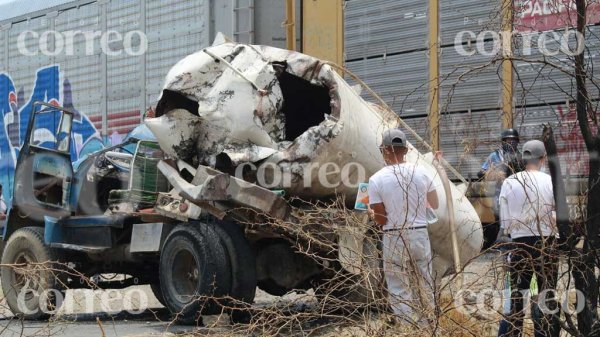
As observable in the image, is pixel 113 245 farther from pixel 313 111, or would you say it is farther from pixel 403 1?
pixel 403 1

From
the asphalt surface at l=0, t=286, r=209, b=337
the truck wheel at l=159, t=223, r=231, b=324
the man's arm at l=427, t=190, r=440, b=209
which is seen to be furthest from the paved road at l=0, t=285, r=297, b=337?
the man's arm at l=427, t=190, r=440, b=209

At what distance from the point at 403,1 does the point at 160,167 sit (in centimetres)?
546

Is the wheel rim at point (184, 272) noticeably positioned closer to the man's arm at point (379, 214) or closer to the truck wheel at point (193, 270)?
the truck wheel at point (193, 270)

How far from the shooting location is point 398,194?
7.40 meters

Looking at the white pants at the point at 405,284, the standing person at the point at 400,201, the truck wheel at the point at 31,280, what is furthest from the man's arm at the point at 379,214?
the truck wheel at the point at 31,280

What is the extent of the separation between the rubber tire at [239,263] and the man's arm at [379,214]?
194 centimetres

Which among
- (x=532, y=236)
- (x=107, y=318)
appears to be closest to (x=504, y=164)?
(x=532, y=236)

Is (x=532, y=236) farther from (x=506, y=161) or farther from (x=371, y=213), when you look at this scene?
(x=371, y=213)

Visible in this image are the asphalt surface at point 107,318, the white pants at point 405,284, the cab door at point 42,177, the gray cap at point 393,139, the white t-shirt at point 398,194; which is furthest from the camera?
the cab door at point 42,177

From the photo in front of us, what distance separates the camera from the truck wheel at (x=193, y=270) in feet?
29.7

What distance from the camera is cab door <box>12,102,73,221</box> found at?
1143 centimetres

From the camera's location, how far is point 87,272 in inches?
454

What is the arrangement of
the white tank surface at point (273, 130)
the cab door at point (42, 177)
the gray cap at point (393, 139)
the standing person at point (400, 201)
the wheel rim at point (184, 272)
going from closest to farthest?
the standing person at point (400, 201) → the gray cap at point (393, 139) → the white tank surface at point (273, 130) → the wheel rim at point (184, 272) → the cab door at point (42, 177)

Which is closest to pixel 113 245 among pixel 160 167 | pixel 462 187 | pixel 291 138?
pixel 160 167
